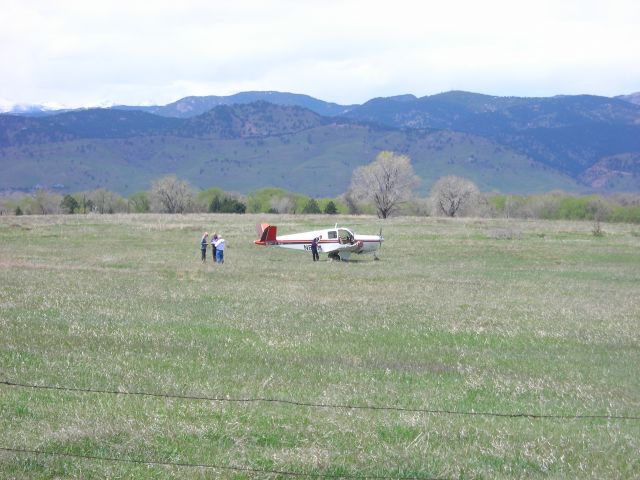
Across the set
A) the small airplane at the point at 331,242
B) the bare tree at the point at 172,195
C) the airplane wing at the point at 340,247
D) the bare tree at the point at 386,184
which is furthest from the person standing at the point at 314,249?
the bare tree at the point at 172,195

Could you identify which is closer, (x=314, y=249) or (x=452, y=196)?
(x=314, y=249)

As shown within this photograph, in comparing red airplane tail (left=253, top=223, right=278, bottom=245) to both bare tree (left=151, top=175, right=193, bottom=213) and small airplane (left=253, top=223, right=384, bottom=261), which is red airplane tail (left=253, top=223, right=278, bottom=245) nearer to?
small airplane (left=253, top=223, right=384, bottom=261)

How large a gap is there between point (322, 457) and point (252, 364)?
5859 millimetres

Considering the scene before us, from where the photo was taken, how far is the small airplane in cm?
4653

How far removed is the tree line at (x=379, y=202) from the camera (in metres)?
116

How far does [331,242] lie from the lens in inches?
1831

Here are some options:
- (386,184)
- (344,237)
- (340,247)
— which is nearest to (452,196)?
(386,184)

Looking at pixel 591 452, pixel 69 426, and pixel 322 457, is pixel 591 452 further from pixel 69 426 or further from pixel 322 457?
pixel 69 426

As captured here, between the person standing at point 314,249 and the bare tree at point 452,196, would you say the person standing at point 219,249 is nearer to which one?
the person standing at point 314,249

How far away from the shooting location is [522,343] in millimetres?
18422

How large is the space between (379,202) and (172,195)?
4274cm

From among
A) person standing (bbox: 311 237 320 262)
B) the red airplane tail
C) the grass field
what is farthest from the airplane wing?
the grass field

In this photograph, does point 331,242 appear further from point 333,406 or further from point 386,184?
point 386,184

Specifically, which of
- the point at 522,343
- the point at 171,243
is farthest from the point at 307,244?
the point at 522,343
